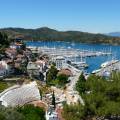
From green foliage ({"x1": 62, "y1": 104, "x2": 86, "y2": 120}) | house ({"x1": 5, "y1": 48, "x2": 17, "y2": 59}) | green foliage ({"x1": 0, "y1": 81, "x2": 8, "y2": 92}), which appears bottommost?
green foliage ({"x1": 0, "y1": 81, "x2": 8, "y2": 92})

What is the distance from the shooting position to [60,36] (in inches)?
5925

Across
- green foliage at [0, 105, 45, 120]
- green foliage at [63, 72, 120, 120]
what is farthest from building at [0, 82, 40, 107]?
green foliage at [63, 72, 120, 120]

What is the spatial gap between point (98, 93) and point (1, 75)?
675 inches

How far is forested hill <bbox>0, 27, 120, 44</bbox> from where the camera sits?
449 feet

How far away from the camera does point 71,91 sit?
3172cm

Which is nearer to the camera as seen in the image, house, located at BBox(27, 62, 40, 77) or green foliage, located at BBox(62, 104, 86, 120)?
green foliage, located at BBox(62, 104, 86, 120)

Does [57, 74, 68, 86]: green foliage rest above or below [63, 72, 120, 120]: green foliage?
below

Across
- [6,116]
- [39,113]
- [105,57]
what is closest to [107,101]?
[39,113]

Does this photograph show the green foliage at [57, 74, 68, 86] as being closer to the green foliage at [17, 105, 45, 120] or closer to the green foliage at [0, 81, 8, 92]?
the green foliage at [0, 81, 8, 92]

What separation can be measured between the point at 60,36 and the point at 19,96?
4920 inches

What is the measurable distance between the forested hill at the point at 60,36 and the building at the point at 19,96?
102 metres

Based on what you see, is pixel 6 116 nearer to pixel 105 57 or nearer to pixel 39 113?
pixel 39 113

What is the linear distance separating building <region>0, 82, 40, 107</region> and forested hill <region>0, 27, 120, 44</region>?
102m

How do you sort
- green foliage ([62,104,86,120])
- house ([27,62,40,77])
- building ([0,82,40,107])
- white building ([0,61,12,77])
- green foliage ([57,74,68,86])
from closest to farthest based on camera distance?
green foliage ([62,104,86,120])
building ([0,82,40,107])
green foliage ([57,74,68,86])
white building ([0,61,12,77])
house ([27,62,40,77])
